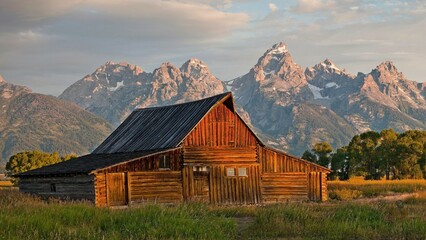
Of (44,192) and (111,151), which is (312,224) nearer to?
(44,192)

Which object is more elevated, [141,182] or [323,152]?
[141,182]

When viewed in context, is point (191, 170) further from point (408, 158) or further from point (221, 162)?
point (408, 158)

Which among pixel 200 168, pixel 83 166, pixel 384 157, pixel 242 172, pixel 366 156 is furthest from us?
pixel 366 156

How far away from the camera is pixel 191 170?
149 ft

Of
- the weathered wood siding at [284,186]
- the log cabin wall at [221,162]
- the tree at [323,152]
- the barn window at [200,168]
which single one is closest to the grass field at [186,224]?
the log cabin wall at [221,162]

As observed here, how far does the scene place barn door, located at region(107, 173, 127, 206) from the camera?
138 feet

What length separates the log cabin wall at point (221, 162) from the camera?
149 feet

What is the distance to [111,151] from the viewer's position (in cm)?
5347

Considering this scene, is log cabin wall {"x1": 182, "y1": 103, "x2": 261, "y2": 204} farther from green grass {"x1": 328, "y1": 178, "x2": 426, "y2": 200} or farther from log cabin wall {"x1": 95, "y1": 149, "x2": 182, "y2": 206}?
green grass {"x1": 328, "y1": 178, "x2": 426, "y2": 200}

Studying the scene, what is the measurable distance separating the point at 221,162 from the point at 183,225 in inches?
1065

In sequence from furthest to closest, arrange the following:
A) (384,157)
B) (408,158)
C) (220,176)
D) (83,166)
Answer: (384,157), (408,158), (220,176), (83,166)

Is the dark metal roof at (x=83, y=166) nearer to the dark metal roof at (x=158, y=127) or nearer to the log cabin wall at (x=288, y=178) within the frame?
the dark metal roof at (x=158, y=127)

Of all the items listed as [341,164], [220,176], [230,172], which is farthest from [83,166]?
[341,164]

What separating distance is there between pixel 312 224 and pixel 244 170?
25.4 meters
